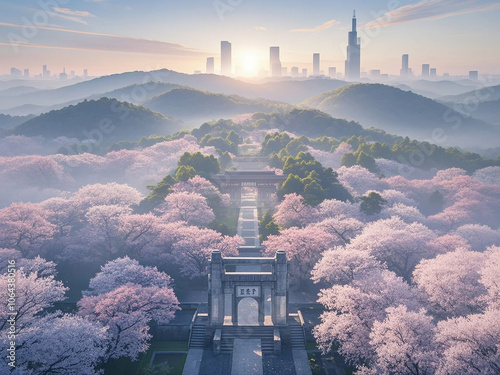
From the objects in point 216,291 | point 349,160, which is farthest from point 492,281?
point 349,160

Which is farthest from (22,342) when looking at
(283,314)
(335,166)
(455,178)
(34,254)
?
(335,166)

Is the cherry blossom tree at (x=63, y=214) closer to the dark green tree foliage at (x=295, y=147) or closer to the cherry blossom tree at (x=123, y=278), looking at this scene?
the cherry blossom tree at (x=123, y=278)

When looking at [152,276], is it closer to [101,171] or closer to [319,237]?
[319,237]

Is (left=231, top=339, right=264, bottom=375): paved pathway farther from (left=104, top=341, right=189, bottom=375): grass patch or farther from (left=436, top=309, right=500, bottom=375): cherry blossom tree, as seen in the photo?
(left=436, top=309, right=500, bottom=375): cherry blossom tree

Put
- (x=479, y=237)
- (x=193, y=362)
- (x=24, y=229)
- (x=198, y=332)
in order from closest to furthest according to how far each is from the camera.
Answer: (x=193, y=362)
(x=198, y=332)
(x=24, y=229)
(x=479, y=237)

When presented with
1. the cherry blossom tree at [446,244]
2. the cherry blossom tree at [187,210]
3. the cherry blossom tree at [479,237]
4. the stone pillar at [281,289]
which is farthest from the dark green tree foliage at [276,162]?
the stone pillar at [281,289]

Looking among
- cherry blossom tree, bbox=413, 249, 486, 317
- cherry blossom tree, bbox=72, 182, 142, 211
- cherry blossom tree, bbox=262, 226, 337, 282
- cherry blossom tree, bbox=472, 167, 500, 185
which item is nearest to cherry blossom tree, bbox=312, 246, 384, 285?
cherry blossom tree, bbox=413, 249, 486, 317

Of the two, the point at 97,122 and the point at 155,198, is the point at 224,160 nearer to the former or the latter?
the point at 155,198
